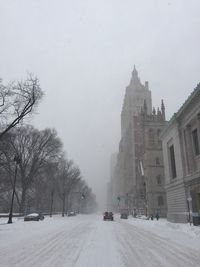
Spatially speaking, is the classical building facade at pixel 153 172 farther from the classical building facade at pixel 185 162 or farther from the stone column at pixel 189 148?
the stone column at pixel 189 148

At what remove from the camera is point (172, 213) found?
38844 mm

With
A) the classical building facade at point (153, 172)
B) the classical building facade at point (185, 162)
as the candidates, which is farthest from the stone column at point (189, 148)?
the classical building facade at point (153, 172)

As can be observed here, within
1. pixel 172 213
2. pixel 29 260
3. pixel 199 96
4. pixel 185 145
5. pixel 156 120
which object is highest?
pixel 156 120

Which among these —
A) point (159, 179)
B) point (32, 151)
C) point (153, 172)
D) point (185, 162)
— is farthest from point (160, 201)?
point (185, 162)

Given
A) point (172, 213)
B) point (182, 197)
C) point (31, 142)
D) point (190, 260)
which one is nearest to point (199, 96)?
point (182, 197)

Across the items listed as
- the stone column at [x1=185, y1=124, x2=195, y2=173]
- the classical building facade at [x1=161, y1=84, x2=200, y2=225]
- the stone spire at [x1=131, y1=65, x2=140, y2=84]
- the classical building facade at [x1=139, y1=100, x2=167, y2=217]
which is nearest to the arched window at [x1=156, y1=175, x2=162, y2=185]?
the classical building facade at [x1=139, y1=100, x2=167, y2=217]

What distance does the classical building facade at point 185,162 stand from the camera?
98.5 feet

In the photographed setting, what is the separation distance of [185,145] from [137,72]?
132927mm

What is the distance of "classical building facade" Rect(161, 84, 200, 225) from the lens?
30.0m

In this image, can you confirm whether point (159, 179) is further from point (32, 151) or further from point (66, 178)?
point (32, 151)

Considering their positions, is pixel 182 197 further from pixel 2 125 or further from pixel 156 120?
pixel 156 120

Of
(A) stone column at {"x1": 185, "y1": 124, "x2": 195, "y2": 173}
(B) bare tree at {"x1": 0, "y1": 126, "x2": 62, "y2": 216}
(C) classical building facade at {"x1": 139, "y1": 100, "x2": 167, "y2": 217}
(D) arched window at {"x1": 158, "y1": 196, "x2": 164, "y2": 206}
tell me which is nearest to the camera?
(A) stone column at {"x1": 185, "y1": 124, "x2": 195, "y2": 173}

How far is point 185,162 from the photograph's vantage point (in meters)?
34.2

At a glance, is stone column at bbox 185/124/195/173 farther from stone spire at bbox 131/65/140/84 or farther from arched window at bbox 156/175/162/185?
stone spire at bbox 131/65/140/84
